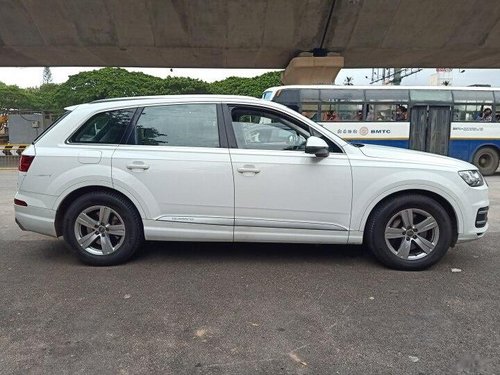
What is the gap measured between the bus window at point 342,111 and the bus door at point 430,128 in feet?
5.88

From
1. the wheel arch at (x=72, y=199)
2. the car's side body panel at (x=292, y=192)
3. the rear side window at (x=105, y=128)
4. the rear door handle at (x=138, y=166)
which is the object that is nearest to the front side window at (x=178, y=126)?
the rear side window at (x=105, y=128)

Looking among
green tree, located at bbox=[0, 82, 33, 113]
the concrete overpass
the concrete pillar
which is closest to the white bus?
the concrete overpass

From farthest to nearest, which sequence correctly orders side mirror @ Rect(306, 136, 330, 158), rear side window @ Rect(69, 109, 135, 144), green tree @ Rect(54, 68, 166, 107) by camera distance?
1. green tree @ Rect(54, 68, 166, 107)
2. rear side window @ Rect(69, 109, 135, 144)
3. side mirror @ Rect(306, 136, 330, 158)

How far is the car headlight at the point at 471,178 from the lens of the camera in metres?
4.16

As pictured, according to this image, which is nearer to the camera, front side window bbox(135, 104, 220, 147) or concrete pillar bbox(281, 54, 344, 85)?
front side window bbox(135, 104, 220, 147)

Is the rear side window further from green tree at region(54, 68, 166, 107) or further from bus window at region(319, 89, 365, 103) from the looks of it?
green tree at region(54, 68, 166, 107)

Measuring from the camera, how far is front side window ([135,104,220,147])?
4289 mm

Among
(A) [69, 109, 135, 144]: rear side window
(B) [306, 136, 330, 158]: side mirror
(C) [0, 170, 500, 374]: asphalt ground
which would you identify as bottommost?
(C) [0, 170, 500, 374]: asphalt ground

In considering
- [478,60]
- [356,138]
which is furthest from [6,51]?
[478,60]

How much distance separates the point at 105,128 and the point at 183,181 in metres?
1.07

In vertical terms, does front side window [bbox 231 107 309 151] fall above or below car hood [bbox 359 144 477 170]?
above

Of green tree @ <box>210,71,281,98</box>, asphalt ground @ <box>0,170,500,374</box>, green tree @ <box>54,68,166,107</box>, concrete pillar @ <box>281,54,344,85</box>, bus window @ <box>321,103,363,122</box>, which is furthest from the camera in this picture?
green tree @ <box>210,71,281,98</box>

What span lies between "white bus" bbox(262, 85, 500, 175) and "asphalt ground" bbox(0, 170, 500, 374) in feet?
30.7

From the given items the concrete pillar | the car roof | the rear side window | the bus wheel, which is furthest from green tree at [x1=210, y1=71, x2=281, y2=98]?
the rear side window
